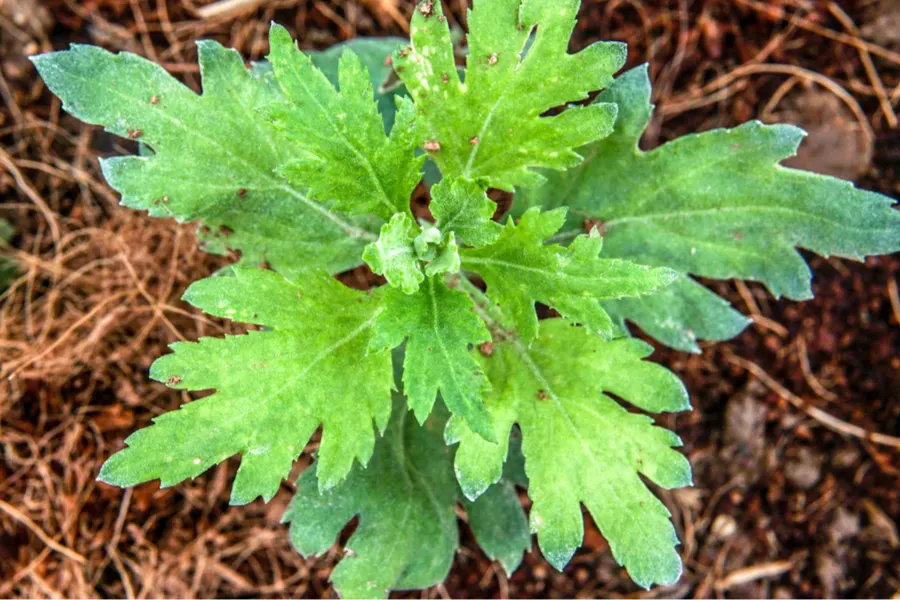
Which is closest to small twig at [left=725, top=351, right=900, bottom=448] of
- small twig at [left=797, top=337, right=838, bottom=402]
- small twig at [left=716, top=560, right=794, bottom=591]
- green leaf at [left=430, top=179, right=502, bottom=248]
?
small twig at [left=797, top=337, right=838, bottom=402]

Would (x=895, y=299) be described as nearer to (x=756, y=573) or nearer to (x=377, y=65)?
(x=756, y=573)

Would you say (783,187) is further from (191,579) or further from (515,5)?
(191,579)

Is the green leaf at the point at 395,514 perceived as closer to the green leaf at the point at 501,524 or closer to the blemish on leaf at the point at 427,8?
the green leaf at the point at 501,524

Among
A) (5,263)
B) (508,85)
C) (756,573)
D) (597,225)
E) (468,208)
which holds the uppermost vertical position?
(508,85)

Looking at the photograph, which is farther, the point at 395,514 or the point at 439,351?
the point at 395,514

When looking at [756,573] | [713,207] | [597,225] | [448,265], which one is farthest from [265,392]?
[756,573]

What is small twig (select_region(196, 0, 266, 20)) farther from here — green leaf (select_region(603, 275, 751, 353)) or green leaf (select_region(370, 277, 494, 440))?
green leaf (select_region(603, 275, 751, 353))

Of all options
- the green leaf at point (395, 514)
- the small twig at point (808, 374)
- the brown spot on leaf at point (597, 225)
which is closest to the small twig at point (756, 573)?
the small twig at point (808, 374)
